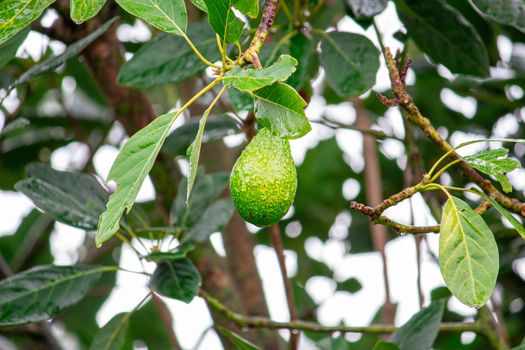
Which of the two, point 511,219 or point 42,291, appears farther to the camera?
point 42,291

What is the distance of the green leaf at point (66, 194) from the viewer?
141cm

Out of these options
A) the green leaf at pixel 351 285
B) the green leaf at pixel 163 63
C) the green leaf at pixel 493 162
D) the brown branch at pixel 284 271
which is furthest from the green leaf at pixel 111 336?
the green leaf at pixel 351 285

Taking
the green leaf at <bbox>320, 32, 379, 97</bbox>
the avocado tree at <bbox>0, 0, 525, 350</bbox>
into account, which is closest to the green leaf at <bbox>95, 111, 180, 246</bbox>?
the avocado tree at <bbox>0, 0, 525, 350</bbox>

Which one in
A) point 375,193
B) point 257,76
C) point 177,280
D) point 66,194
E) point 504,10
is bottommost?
point 375,193

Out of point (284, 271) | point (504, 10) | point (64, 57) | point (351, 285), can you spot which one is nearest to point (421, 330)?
point (284, 271)

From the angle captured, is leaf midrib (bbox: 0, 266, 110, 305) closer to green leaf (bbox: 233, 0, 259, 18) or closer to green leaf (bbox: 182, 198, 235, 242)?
green leaf (bbox: 182, 198, 235, 242)

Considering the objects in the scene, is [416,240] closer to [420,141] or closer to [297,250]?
[420,141]

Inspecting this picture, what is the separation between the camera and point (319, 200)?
95.4 inches

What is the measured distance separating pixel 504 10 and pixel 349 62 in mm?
299

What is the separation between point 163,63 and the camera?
143 cm

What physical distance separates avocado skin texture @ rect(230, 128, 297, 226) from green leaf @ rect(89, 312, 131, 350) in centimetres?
A: 60

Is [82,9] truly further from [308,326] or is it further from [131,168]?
[308,326]

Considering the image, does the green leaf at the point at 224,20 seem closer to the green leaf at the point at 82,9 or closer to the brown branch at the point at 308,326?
the green leaf at the point at 82,9

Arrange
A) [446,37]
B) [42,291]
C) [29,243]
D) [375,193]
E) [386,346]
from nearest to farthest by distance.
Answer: [386,346] < [42,291] < [446,37] < [375,193] < [29,243]
